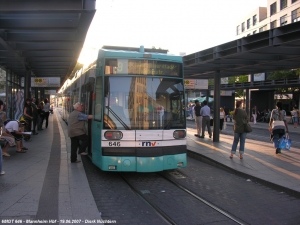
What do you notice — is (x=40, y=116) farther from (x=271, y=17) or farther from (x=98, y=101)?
(x=271, y=17)

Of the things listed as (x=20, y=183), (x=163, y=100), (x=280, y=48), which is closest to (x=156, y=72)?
(x=163, y=100)

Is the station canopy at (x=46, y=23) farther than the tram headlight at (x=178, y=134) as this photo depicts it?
Yes

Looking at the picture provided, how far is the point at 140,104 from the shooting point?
7.37 metres

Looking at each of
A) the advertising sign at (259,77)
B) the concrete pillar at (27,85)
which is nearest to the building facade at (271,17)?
the advertising sign at (259,77)

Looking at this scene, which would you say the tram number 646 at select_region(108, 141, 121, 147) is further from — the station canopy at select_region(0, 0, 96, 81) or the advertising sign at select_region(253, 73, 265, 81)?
the advertising sign at select_region(253, 73, 265, 81)

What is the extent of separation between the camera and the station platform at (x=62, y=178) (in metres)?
4.86

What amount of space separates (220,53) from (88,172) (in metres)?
6.78

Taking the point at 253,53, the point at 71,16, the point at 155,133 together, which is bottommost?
the point at 155,133

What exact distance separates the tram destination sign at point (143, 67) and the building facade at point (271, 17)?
37815mm

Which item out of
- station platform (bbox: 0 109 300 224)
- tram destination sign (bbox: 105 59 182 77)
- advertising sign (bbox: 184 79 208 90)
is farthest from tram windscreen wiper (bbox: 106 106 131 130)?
advertising sign (bbox: 184 79 208 90)

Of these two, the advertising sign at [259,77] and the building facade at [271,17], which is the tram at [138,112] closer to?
the advertising sign at [259,77]

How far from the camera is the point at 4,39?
432 inches

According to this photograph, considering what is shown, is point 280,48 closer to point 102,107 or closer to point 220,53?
point 220,53

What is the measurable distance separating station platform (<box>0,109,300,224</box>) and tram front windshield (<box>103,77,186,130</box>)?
1644 mm
